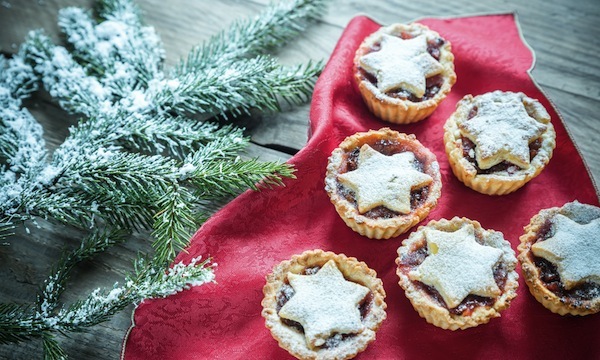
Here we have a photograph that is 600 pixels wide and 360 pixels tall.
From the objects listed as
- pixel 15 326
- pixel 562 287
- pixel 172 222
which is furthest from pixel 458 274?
pixel 15 326

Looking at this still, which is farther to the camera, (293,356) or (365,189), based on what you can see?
(365,189)

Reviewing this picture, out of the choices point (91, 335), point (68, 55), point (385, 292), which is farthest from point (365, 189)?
point (68, 55)

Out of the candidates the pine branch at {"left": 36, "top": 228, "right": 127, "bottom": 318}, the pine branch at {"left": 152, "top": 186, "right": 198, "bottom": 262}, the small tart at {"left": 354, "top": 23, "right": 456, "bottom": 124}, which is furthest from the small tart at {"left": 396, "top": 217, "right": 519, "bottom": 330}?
the pine branch at {"left": 36, "top": 228, "right": 127, "bottom": 318}

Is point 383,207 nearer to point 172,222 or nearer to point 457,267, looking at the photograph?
point 457,267

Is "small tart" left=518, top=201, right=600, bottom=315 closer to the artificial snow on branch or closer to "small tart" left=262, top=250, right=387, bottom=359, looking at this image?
"small tart" left=262, top=250, right=387, bottom=359

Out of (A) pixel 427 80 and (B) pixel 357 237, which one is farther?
(A) pixel 427 80

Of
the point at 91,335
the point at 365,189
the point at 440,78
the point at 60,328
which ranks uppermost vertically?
the point at 440,78

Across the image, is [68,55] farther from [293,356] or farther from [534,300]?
[534,300]
